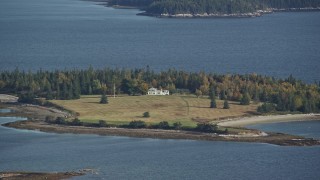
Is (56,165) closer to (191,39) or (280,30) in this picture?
(191,39)

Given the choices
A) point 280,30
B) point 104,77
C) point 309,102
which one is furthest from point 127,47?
point 309,102

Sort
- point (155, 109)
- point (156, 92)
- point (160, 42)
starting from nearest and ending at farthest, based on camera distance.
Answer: point (155, 109)
point (156, 92)
point (160, 42)

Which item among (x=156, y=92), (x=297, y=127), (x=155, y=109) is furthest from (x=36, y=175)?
(x=156, y=92)

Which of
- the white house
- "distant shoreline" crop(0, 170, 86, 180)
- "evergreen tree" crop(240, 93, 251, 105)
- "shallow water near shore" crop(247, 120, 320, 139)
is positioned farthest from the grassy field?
"distant shoreline" crop(0, 170, 86, 180)

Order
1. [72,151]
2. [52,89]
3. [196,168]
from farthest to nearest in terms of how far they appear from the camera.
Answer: [52,89]
[72,151]
[196,168]

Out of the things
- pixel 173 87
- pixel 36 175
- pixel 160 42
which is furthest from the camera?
pixel 160 42

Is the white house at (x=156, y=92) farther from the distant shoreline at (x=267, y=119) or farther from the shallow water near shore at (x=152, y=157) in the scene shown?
the shallow water near shore at (x=152, y=157)

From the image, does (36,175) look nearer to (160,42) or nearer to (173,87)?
(173,87)
